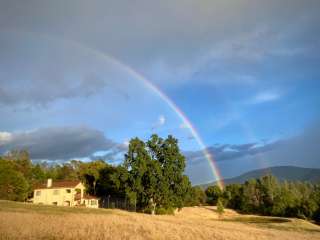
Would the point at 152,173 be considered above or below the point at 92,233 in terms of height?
above

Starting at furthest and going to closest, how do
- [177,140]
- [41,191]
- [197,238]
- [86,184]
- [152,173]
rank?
[86,184] < [41,191] < [177,140] < [152,173] < [197,238]

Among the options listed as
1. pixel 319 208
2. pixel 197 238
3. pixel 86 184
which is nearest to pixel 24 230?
pixel 197 238

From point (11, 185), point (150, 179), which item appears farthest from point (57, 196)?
point (150, 179)

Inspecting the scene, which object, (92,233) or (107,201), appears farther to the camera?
(107,201)

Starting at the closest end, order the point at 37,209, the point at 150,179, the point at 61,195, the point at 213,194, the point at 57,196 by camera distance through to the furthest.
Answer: the point at 37,209 → the point at 150,179 → the point at 61,195 → the point at 57,196 → the point at 213,194

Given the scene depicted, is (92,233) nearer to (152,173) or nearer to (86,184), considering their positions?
(152,173)

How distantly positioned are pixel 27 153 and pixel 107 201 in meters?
37.6

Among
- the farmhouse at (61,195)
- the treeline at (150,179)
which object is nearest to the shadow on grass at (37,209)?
the treeline at (150,179)

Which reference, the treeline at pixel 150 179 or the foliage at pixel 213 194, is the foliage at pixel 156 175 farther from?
the foliage at pixel 213 194

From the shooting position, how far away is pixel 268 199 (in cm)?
11238

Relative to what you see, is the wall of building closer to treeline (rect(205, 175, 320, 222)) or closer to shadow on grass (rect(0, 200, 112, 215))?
shadow on grass (rect(0, 200, 112, 215))

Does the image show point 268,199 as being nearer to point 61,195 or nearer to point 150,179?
point 150,179

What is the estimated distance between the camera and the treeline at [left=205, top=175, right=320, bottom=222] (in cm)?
8806

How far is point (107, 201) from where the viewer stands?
275ft
